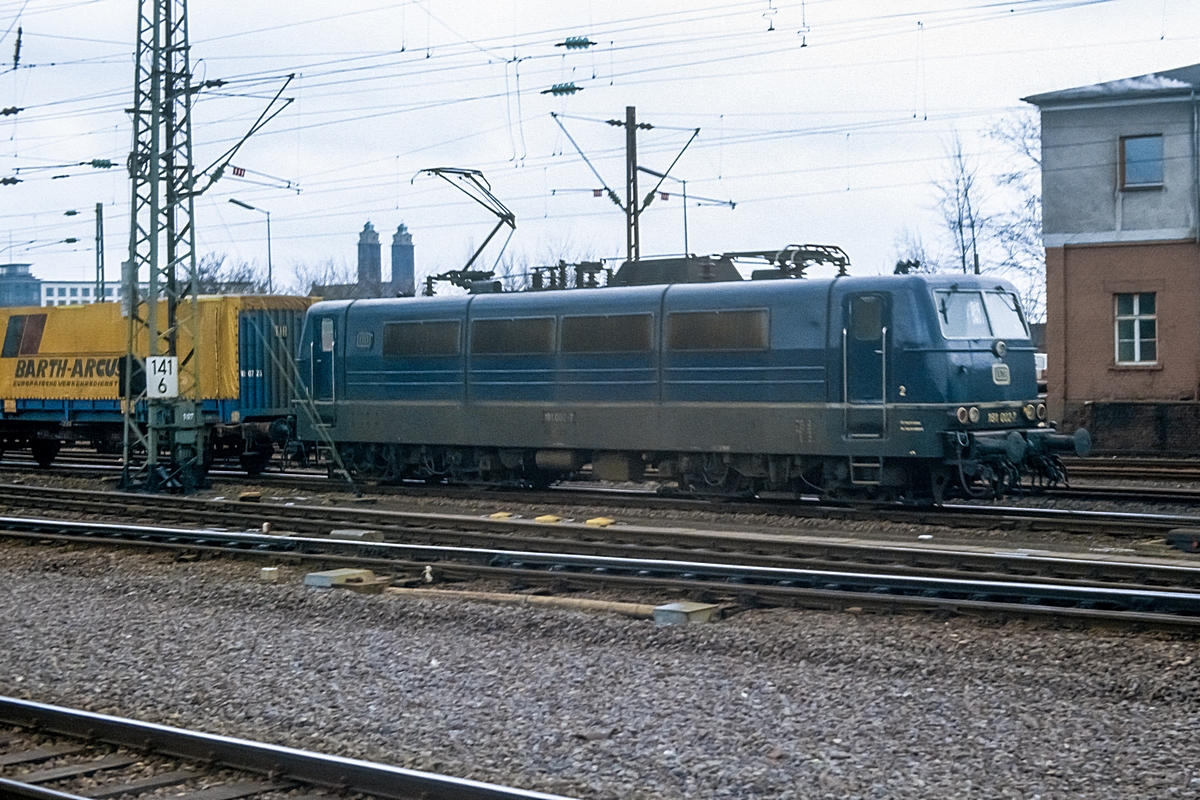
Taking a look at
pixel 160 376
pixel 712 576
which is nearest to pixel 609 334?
pixel 712 576

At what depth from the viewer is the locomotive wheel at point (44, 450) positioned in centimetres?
2783

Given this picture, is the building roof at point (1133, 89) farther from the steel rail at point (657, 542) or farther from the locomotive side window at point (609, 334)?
the steel rail at point (657, 542)

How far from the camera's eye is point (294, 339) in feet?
83.0

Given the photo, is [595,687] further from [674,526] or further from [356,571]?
[674,526]

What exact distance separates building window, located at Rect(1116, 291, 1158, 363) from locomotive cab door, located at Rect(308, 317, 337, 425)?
1741cm

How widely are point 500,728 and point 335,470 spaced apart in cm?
1513

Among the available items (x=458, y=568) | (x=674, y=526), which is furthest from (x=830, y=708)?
(x=674, y=526)

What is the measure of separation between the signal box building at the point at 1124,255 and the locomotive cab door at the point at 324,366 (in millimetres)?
16356

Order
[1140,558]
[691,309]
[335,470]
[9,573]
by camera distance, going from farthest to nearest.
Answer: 1. [335,470]
2. [691,309]
3. [9,573]
4. [1140,558]

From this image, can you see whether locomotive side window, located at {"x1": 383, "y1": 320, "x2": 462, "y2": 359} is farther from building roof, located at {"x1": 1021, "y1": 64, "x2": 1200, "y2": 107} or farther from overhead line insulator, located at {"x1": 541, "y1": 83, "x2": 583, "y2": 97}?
building roof, located at {"x1": 1021, "y1": 64, "x2": 1200, "y2": 107}

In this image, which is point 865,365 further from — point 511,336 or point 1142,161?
point 1142,161

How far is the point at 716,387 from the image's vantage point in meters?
17.2

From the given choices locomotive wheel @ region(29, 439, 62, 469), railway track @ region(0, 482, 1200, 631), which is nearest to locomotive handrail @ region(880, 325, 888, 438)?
railway track @ region(0, 482, 1200, 631)

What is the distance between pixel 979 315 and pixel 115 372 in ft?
56.0
